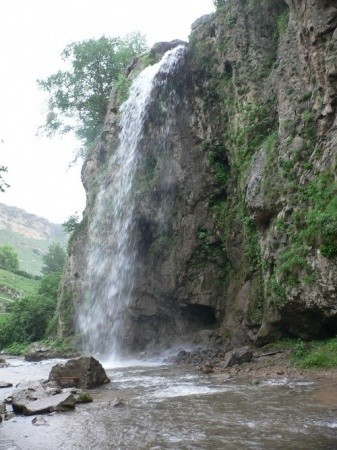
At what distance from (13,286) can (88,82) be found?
42.3 m

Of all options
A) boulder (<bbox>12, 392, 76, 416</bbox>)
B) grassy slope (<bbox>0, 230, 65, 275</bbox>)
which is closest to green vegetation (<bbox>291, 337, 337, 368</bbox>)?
boulder (<bbox>12, 392, 76, 416</bbox>)

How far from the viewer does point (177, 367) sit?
48.9 ft

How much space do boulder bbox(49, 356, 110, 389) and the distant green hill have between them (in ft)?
176

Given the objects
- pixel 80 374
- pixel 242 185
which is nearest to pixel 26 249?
pixel 242 185

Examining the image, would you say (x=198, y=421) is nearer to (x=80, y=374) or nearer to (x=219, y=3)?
(x=80, y=374)

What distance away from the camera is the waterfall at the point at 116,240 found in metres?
22.8

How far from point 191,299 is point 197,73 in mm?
11935

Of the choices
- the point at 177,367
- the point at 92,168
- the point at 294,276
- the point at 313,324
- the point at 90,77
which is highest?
the point at 90,77

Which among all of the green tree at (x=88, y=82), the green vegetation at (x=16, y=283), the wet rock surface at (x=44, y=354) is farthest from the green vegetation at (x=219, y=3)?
the green vegetation at (x=16, y=283)

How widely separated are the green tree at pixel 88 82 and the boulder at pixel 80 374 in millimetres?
29403

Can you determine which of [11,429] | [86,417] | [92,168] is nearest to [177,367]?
[86,417]

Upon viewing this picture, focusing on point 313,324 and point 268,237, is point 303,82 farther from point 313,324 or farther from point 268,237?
point 313,324

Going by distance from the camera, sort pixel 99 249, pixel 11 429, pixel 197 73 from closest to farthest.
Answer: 1. pixel 11 429
2. pixel 197 73
3. pixel 99 249

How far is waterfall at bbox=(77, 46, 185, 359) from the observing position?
22.8m
